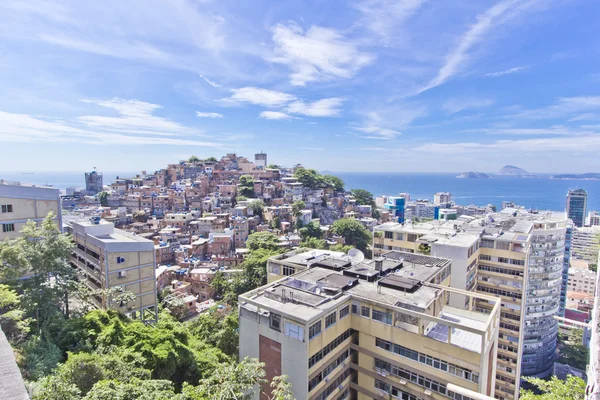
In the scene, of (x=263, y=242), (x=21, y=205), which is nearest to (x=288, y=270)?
(x=21, y=205)

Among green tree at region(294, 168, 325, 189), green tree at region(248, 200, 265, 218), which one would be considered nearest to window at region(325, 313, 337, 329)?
green tree at region(248, 200, 265, 218)

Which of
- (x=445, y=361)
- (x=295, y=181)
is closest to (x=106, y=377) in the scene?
(x=445, y=361)

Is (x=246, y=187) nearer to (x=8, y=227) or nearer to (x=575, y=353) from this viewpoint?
(x=8, y=227)

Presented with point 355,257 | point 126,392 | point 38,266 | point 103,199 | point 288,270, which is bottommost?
point 288,270

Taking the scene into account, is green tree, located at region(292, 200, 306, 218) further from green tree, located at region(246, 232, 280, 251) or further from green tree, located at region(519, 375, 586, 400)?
green tree, located at region(519, 375, 586, 400)

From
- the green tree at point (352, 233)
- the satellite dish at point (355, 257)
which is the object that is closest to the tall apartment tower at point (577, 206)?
the green tree at point (352, 233)

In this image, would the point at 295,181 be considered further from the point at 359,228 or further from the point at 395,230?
the point at 395,230

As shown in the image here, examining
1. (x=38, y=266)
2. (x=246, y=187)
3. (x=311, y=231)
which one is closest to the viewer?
(x=38, y=266)
